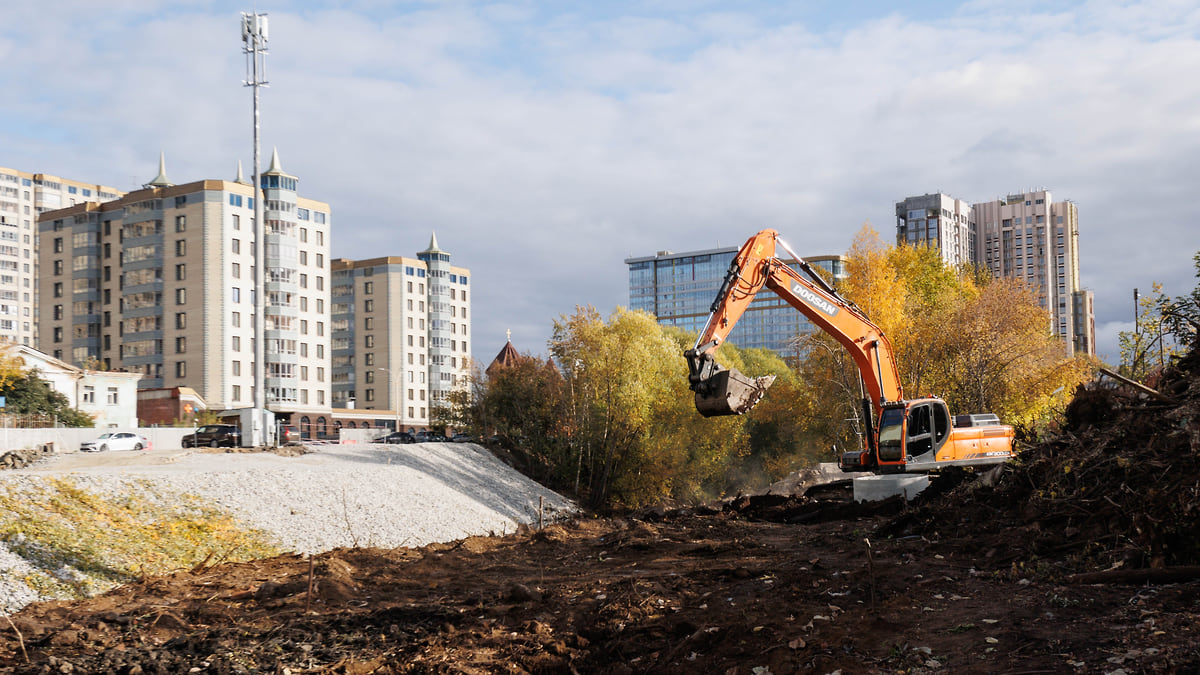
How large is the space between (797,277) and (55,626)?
590 inches

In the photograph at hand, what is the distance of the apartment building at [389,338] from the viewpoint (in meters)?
110

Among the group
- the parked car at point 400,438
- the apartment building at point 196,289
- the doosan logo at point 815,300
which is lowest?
the parked car at point 400,438

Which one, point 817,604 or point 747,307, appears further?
point 747,307

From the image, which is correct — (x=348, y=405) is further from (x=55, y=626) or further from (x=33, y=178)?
(x=55, y=626)

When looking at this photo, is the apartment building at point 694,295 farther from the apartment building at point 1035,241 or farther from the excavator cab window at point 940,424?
the excavator cab window at point 940,424

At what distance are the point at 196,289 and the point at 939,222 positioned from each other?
6606 cm

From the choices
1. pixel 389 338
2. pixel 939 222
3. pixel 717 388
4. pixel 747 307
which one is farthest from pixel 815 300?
pixel 389 338

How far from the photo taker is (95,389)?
207 feet

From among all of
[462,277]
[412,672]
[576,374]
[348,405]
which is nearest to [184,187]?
[348,405]

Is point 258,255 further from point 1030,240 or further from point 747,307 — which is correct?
point 1030,240

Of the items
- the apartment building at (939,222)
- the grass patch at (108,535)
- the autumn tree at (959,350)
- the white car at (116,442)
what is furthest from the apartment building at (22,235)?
the grass patch at (108,535)

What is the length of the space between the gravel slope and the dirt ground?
3.24 metres

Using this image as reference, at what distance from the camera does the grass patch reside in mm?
14312

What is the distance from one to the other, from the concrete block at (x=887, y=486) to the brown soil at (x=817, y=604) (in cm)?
552
